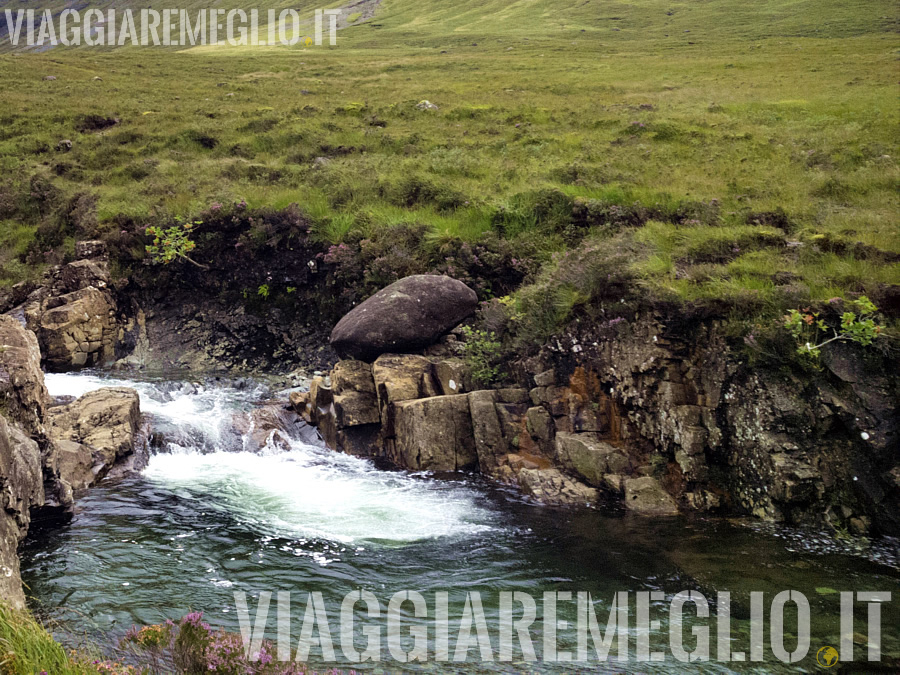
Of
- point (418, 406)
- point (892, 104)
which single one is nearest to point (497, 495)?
point (418, 406)

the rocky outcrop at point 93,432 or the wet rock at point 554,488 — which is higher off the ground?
the rocky outcrop at point 93,432

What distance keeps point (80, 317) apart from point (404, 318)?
886 centimetres

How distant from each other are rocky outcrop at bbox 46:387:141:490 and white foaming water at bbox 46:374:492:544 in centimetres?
67

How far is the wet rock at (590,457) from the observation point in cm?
1018

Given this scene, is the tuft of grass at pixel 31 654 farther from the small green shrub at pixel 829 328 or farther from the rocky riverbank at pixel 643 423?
the small green shrub at pixel 829 328

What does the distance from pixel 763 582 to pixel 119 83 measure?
4605 centimetres

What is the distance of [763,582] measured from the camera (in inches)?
286

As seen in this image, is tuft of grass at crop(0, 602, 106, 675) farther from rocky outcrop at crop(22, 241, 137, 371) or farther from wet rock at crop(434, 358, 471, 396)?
rocky outcrop at crop(22, 241, 137, 371)

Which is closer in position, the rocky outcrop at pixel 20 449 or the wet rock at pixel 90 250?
the rocky outcrop at pixel 20 449

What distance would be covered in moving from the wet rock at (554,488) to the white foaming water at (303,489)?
88 centimetres

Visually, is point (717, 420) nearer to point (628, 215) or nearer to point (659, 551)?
point (659, 551)

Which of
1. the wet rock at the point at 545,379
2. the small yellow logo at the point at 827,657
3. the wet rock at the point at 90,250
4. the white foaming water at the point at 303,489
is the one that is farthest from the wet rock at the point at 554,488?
the wet rock at the point at 90,250

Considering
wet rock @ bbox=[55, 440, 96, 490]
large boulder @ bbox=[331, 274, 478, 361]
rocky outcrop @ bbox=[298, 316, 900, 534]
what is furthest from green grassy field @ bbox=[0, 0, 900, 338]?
wet rock @ bbox=[55, 440, 96, 490]

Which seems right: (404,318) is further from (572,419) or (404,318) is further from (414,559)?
(414,559)
